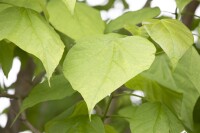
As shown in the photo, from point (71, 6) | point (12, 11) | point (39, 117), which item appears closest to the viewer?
point (71, 6)

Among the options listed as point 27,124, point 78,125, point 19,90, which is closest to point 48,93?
point 78,125

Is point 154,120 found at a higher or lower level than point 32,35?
lower

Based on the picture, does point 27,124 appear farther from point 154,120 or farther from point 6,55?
point 154,120

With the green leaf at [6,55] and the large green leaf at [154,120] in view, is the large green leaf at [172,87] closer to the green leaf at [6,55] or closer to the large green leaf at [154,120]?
the large green leaf at [154,120]

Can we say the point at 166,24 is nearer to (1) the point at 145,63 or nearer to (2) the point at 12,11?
(1) the point at 145,63

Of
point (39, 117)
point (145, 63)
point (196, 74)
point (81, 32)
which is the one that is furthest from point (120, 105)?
point (145, 63)

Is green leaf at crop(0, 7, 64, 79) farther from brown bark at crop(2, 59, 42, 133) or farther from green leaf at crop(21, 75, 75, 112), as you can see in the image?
brown bark at crop(2, 59, 42, 133)
